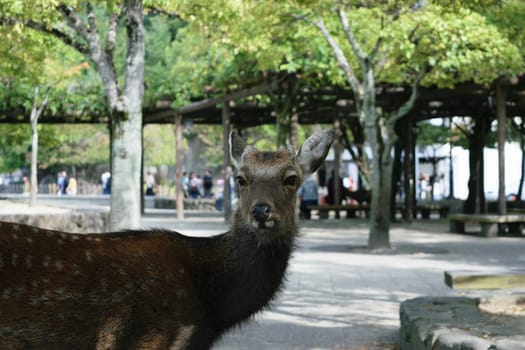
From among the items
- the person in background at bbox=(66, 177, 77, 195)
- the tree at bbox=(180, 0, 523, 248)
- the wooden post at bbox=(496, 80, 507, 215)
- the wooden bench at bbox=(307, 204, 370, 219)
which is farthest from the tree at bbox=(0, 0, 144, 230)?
the person in background at bbox=(66, 177, 77, 195)

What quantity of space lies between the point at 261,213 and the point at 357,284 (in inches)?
286

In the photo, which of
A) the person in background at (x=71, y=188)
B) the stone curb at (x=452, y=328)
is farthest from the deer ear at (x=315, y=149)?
the person in background at (x=71, y=188)

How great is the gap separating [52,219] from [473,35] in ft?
28.9

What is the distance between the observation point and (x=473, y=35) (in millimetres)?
16438

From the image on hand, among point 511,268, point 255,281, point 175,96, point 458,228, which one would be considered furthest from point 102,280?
point 175,96

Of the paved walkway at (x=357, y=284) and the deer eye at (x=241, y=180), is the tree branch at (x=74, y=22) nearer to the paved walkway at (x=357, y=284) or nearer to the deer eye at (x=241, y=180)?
the paved walkway at (x=357, y=284)

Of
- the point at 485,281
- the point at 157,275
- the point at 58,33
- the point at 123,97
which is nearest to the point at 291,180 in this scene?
the point at 157,275

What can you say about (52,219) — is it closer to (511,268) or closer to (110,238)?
(511,268)

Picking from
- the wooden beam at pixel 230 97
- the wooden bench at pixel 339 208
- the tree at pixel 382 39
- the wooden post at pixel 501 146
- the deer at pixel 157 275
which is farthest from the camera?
the wooden bench at pixel 339 208

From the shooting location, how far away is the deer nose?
5031 millimetres

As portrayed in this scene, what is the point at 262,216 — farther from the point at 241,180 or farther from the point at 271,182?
the point at 241,180

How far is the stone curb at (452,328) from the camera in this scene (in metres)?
5.58

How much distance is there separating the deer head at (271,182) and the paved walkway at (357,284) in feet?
1.44

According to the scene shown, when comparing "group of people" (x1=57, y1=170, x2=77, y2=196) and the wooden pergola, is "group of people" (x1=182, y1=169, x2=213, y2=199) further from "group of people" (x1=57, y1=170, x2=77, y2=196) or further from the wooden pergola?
"group of people" (x1=57, y1=170, x2=77, y2=196)
